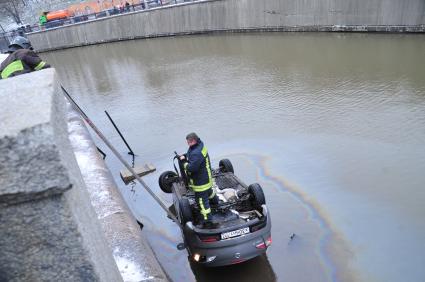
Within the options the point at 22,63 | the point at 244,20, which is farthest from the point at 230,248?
the point at 244,20

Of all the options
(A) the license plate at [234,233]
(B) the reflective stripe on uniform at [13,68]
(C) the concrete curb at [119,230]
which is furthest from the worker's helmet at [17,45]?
(A) the license plate at [234,233]

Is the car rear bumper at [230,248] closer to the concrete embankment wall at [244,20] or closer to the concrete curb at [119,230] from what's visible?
the concrete curb at [119,230]

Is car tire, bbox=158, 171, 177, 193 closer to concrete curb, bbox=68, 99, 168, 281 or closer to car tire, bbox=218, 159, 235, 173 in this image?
car tire, bbox=218, 159, 235, 173

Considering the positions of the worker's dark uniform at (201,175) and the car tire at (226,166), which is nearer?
the worker's dark uniform at (201,175)

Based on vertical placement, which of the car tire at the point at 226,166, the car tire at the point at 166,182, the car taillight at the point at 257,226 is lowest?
the car tire at the point at 166,182

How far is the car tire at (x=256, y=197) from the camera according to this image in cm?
595

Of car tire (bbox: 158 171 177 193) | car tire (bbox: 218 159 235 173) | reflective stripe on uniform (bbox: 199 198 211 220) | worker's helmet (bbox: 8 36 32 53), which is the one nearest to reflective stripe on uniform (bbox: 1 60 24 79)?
worker's helmet (bbox: 8 36 32 53)

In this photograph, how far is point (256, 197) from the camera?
599cm

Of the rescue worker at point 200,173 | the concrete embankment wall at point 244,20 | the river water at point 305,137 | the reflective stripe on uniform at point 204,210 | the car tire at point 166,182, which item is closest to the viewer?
the rescue worker at point 200,173

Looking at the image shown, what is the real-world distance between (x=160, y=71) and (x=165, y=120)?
26.7ft

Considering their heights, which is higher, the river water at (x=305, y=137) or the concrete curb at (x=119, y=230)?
the concrete curb at (x=119, y=230)

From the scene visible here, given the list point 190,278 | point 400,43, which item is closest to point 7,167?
point 190,278

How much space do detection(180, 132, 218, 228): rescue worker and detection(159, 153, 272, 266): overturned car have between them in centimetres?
19

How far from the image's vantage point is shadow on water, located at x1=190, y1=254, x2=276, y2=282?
596cm
